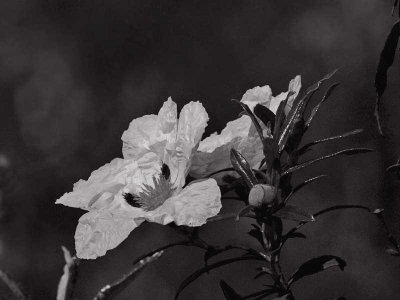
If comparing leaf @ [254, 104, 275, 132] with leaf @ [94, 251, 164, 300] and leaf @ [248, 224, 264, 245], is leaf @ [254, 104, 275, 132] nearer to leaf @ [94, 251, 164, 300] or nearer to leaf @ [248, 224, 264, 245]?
leaf @ [248, 224, 264, 245]

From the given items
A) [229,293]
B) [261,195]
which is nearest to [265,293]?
[229,293]

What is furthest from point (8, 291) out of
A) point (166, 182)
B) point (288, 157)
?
point (288, 157)

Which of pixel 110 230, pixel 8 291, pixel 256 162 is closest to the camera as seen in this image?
pixel 8 291

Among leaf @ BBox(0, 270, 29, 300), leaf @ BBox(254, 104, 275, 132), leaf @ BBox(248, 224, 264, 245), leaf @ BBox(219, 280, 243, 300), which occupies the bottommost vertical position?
leaf @ BBox(219, 280, 243, 300)

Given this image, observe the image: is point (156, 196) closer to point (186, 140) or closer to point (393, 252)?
point (186, 140)

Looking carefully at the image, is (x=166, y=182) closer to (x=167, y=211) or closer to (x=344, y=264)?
(x=167, y=211)

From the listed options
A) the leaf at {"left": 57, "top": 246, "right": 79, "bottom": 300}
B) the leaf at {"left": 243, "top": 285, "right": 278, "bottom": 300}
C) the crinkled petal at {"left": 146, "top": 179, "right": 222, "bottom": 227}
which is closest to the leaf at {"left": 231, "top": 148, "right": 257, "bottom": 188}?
the crinkled petal at {"left": 146, "top": 179, "right": 222, "bottom": 227}

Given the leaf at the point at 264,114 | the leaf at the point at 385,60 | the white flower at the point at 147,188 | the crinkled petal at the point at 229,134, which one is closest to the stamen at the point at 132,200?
the white flower at the point at 147,188
